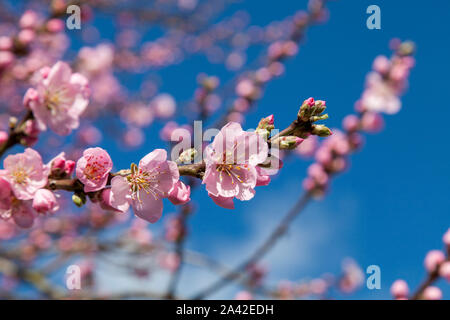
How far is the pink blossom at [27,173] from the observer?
1.55 metres

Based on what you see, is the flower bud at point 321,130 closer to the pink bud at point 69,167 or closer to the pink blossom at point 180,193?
the pink blossom at point 180,193

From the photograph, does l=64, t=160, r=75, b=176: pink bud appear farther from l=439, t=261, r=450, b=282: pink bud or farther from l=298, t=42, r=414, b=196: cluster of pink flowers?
l=298, t=42, r=414, b=196: cluster of pink flowers

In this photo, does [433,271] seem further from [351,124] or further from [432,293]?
[351,124]

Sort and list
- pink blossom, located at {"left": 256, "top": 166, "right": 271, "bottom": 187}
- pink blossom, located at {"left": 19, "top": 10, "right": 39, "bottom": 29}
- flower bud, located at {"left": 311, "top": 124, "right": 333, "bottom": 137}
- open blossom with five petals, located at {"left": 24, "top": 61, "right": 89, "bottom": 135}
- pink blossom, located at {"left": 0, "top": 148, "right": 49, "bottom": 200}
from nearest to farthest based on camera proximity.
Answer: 1. flower bud, located at {"left": 311, "top": 124, "right": 333, "bottom": 137}
2. pink blossom, located at {"left": 256, "top": 166, "right": 271, "bottom": 187}
3. pink blossom, located at {"left": 0, "top": 148, "right": 49, "bottom": 200}
4. open blossom with five petals, located at {"left": 24, "top": 61, "right": 89, "bottom": 135}
5. pink blossom, located at {"left": 19, "top": 10, "right": 39, "bottom": 29}

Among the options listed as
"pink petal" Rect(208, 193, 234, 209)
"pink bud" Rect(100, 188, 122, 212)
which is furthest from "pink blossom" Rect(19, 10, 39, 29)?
"pink petal" Rect(208, 193, 234, 209)

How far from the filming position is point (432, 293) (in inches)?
80.4

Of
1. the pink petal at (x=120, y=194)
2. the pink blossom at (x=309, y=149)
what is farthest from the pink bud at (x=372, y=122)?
the pink petal at (x=120, y=194)

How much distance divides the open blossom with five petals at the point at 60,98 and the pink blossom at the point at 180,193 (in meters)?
0.92

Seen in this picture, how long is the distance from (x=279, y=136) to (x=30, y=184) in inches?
43.2

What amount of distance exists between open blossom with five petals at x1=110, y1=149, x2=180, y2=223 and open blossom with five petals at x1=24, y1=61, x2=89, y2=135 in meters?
0.74

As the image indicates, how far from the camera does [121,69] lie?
27.6 feet

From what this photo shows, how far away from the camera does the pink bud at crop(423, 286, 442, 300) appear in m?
2.00
